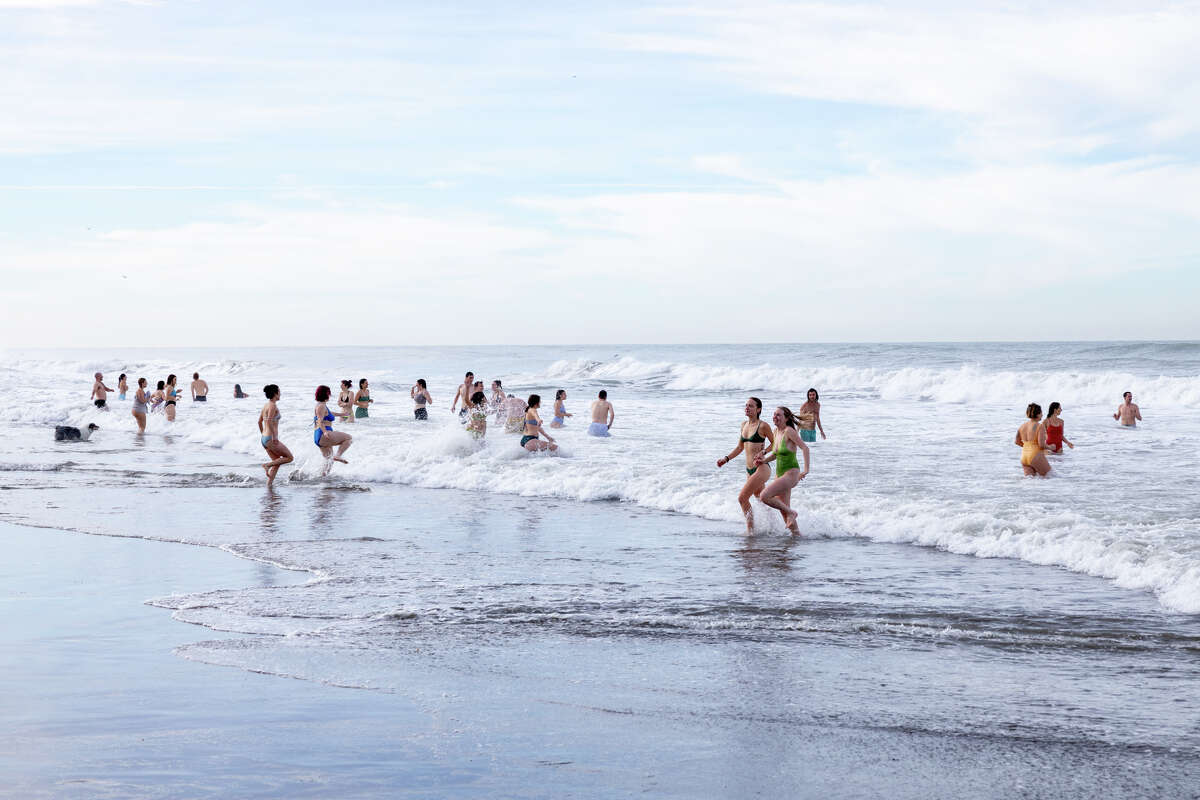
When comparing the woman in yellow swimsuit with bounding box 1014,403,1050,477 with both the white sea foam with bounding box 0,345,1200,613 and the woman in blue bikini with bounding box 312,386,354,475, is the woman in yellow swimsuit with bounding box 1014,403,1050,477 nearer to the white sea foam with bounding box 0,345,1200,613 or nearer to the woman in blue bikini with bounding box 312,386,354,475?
the white sea foam with bounding box 0,345,1200,613

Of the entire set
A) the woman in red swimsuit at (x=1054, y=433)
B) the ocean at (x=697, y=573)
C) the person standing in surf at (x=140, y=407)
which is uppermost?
the woman in red swimsuit at (x=1054, y=433)

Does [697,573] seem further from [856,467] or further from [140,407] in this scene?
[140,407]

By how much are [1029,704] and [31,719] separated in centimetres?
555

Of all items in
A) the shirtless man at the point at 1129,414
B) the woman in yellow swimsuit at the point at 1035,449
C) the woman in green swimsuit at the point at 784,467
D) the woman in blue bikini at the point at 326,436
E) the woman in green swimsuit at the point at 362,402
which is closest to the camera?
the woman in green swimsuit at the point at 784,467

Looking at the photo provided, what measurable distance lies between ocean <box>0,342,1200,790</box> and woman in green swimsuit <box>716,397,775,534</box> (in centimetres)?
37

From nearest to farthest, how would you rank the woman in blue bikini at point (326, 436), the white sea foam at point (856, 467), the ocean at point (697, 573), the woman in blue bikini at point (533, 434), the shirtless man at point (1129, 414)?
the ocean at point (697, 573)
the white sea foam at point (856, 467)
the woman in blue bikini at point (326, 436)
the woman in blue bikini at point (533, 434)
the shirtless man at point (1129, 414)

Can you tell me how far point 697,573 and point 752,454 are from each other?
3.06 m

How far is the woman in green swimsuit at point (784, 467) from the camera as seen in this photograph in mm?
12336

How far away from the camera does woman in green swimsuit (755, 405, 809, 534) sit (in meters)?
12.3

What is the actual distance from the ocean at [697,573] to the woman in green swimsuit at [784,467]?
358 millimetres

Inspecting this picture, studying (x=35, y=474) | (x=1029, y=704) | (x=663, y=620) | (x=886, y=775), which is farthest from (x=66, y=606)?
(x=35, y=474)

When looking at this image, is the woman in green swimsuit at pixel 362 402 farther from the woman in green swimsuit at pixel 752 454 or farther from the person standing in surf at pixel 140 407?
the woman in green swimsuit at pixel 752 454

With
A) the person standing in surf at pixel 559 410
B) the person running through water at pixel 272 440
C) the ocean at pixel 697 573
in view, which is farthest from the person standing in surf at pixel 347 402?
the person running through water at pixel 272 440

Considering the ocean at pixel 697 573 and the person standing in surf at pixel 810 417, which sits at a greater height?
the person standing in surf at pixel 810 417
